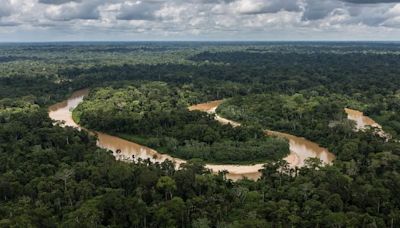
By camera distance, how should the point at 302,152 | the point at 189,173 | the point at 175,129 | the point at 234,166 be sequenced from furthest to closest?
the point at 175,129 < the point at 302,152 < the point at 234,166 < the point at 189,173

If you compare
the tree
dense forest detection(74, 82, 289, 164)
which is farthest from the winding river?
the tree

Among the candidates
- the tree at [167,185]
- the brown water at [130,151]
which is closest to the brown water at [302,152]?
the brown water at [130,151]

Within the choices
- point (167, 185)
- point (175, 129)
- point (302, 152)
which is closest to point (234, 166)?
point (302, 152)

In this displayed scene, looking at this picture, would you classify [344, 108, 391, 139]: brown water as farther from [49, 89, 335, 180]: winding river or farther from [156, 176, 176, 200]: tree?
[156, 176, 176, 200]: tree

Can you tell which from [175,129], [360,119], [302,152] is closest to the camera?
[302,152]

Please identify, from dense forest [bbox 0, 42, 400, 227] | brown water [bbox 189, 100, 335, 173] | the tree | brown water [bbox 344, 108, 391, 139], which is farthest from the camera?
brown water [bbox 344, 108, 391, 139]

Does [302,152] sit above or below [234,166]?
below

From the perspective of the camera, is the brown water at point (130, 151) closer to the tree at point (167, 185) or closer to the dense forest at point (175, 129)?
the dense forest at point (175, 129)

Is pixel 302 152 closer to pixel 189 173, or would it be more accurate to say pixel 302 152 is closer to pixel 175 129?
pixel 175 129

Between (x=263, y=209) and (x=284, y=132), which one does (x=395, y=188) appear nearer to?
(x=263, y=209)

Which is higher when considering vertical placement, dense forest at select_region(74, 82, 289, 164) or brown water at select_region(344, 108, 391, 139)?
dense forest at select_region(74, 82, 289, 164)

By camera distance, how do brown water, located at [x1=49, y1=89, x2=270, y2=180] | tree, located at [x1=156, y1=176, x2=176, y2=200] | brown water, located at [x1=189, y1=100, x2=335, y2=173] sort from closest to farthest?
tree, located at [x1=156, y1=176, x2=176, y2=200] < brown water, located at [x1=49, y1=89, x2=270, y2=180] < brown water, located at [x1=189, y1=100, x2=335, y2=173]
